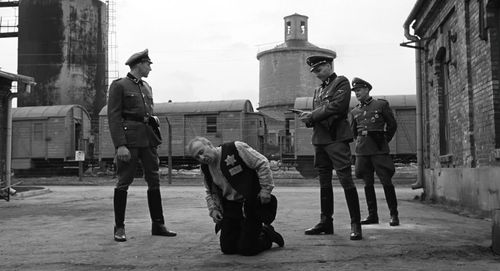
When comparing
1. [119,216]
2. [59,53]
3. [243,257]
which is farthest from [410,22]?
[59,53]

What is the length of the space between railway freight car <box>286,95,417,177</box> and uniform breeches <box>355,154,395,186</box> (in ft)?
49.9

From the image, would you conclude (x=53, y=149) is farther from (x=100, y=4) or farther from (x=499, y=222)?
(x=499, y=222)

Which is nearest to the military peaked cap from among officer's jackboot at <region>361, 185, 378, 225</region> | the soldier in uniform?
officer's jackboot at <region>361, 185, 378, 225</region>

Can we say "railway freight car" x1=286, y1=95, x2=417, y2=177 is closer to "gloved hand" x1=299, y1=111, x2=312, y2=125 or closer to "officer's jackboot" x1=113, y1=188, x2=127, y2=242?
"gloved hand" x1=299, y1=111, x2=312, y2=125

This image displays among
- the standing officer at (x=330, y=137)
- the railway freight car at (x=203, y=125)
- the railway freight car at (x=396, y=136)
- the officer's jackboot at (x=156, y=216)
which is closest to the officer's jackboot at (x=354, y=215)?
the standing officer at (x=330, y=137)

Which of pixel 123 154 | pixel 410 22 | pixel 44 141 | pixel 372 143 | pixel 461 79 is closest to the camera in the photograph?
pixel 123 154

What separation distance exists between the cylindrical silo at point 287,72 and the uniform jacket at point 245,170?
38302 millimetres

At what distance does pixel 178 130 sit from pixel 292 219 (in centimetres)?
1817

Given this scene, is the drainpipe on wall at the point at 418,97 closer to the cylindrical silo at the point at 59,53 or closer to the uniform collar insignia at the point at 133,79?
the uniform collar insignia at the point at 133,79

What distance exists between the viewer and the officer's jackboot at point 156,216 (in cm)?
532

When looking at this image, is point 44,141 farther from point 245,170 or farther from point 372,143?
Result: point 245,170

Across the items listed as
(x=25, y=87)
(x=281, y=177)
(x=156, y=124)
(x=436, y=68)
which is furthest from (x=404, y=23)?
(x=281, y=177)

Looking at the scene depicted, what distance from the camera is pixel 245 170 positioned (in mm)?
4359

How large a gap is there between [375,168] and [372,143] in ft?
1.00
